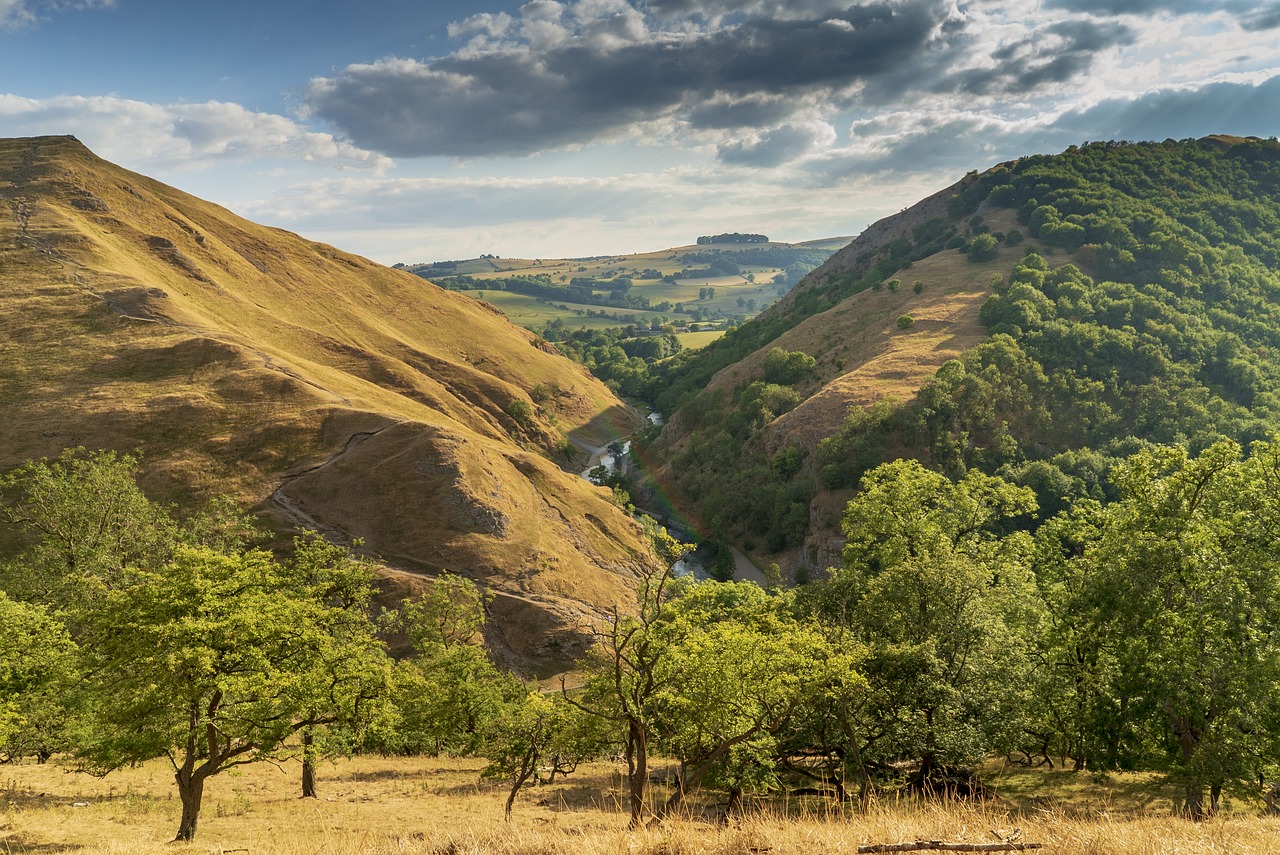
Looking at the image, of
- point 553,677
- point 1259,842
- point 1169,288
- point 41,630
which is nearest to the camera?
point 1259,842

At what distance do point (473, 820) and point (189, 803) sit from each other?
9.99 meters

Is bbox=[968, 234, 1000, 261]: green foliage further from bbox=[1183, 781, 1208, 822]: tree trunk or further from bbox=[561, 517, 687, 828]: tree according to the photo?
bbox=[561, 517, 687, 828]: tree

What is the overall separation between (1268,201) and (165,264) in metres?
200

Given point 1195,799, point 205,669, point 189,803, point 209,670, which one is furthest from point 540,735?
point 1195,799

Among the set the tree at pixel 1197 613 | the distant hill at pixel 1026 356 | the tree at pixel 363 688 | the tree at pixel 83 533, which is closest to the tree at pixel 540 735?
the tree at pixel 363 688

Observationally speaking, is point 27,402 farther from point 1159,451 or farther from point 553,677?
point 1159,451

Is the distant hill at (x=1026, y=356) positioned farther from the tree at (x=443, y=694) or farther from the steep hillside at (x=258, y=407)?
the tree at (x=443, y=694)

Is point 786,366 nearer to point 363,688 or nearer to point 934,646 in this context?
point 934,646

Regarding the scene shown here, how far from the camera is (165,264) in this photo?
310 feet

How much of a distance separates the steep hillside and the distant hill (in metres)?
27.6

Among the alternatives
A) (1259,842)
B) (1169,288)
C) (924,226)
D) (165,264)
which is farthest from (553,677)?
(924,226)

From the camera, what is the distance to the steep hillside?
60031mm

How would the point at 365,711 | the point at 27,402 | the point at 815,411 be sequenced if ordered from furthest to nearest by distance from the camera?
the point at 815,411
the point at 27,402
the point at 365,711

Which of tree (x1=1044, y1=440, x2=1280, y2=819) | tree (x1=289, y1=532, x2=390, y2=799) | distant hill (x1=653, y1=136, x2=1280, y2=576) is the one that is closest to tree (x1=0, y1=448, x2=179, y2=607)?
tree (x1=289, y1=532, x2=390, y2=799)
